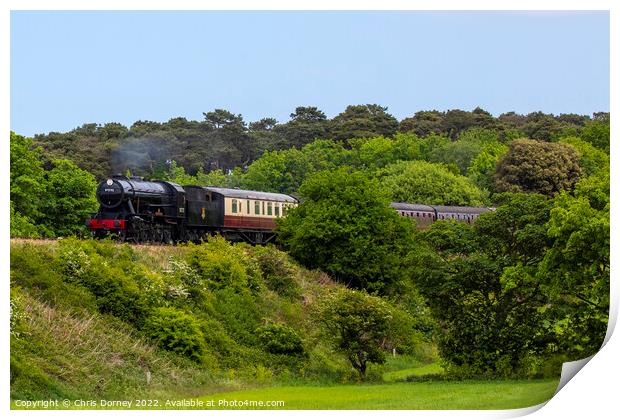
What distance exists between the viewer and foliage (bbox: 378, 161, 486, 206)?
75.2m

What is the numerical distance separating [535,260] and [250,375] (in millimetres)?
8845

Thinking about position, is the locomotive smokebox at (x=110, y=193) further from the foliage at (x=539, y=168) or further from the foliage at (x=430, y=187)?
the foliage at (x=430, y=187)

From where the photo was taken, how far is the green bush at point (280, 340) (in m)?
34.9

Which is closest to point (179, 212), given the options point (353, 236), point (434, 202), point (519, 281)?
point (353, 236)

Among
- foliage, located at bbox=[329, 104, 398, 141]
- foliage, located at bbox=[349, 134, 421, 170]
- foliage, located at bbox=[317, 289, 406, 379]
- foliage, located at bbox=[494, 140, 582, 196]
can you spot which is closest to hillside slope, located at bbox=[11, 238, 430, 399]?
foliage, located at bbox=[317, 289, 406, 379]

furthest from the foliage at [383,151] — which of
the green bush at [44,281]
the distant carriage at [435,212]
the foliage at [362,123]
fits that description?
the green bush at [44,281]

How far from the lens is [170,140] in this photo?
7512 centimetres

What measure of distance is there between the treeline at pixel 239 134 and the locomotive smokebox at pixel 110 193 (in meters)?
20.8

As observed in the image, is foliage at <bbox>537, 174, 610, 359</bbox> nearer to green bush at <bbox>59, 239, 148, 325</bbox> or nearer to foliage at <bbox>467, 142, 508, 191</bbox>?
green bush at <bbox>59, 239, 148, 325</bbox>

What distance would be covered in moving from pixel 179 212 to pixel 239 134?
35.4 metres

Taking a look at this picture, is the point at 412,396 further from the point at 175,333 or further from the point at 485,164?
the point at 485,164

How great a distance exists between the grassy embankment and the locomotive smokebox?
4.29m
